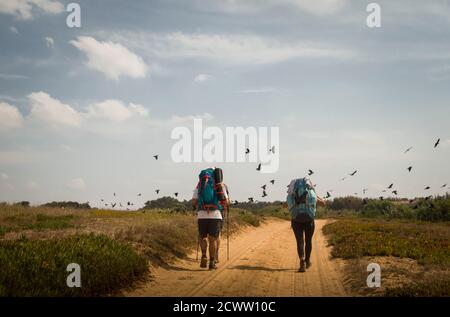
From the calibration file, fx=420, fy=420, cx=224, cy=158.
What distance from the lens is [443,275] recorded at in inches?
360

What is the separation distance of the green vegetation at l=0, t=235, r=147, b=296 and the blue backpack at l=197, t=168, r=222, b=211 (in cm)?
213

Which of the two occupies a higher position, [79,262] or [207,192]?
[207,192]

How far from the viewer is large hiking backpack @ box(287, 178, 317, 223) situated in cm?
1133

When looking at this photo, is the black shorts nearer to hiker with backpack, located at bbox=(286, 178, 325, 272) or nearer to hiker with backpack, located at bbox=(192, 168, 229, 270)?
hiker with backpack, located at bbox=(192, 168, 229, 270)

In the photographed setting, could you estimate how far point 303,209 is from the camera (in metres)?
11.3

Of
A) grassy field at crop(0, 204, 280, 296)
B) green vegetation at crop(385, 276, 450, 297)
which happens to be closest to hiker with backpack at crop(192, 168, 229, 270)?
grassy field at crop(0, 204, 280, 296)

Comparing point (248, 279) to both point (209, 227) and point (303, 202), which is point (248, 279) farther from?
point (303, 202)

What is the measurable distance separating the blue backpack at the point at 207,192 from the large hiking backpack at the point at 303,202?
6.86ft

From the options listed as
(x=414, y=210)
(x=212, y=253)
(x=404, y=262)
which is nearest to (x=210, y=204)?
(x=212, y=253)

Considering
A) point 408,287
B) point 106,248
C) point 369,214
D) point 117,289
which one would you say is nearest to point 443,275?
point 408,287

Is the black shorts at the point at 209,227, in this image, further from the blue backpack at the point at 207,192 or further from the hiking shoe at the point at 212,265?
the hiking shoe at the point at 212,265

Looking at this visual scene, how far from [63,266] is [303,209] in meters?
6.21

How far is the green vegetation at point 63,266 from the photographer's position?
6.96m
